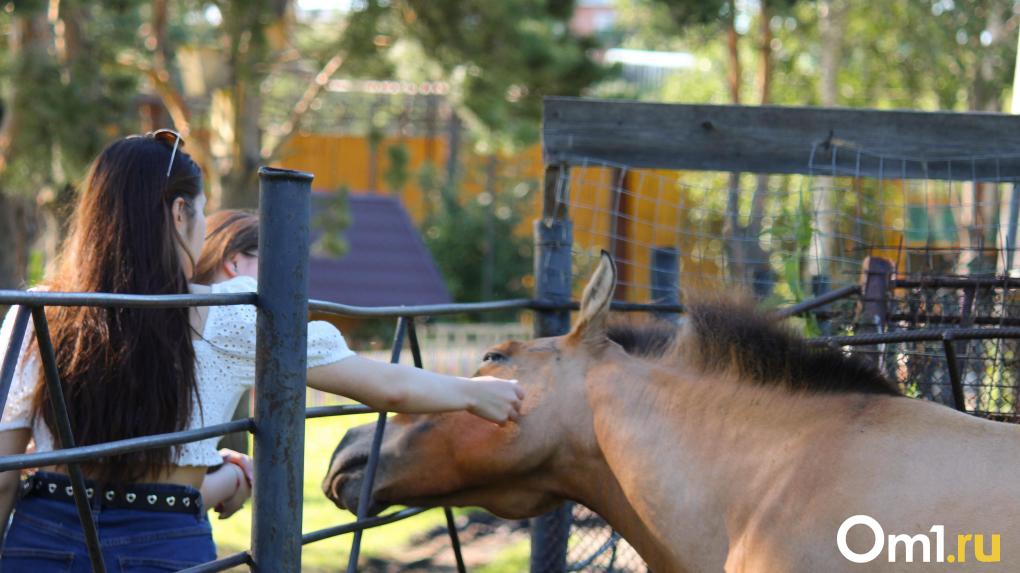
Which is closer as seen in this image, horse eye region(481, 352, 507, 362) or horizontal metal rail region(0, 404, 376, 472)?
horizontal metal rail region(0, 404, 376, 472)

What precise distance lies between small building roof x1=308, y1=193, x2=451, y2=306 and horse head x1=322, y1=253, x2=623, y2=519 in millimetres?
12787

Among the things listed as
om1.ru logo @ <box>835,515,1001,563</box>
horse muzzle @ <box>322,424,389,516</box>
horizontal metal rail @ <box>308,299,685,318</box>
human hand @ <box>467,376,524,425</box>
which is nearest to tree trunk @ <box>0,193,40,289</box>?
horizontal metal rail @ <box>308,299,685,318</box>

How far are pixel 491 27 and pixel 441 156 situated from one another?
1202 cm

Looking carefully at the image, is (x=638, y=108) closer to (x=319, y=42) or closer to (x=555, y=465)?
(x=555, y=465)

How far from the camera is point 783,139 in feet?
12.8

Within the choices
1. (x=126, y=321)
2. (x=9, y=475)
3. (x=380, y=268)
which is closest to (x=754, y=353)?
(x=126, y=321)

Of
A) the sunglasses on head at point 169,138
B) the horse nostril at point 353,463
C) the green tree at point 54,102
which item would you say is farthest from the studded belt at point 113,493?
the green tree at point 54,102

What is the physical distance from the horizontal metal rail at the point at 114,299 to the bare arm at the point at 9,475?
54 cm

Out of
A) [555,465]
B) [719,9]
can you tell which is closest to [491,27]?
[719,9]

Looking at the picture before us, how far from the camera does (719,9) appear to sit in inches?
424

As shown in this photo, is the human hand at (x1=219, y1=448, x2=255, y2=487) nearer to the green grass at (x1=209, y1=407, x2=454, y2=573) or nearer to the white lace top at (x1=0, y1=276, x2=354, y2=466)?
the white lace top at (x1=0, y1=276, x2=354, y2=466)

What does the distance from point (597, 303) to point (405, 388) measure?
0.55 metres

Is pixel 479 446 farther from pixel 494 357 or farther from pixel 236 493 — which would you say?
pixel 236 493

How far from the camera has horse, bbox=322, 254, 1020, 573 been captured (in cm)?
239
